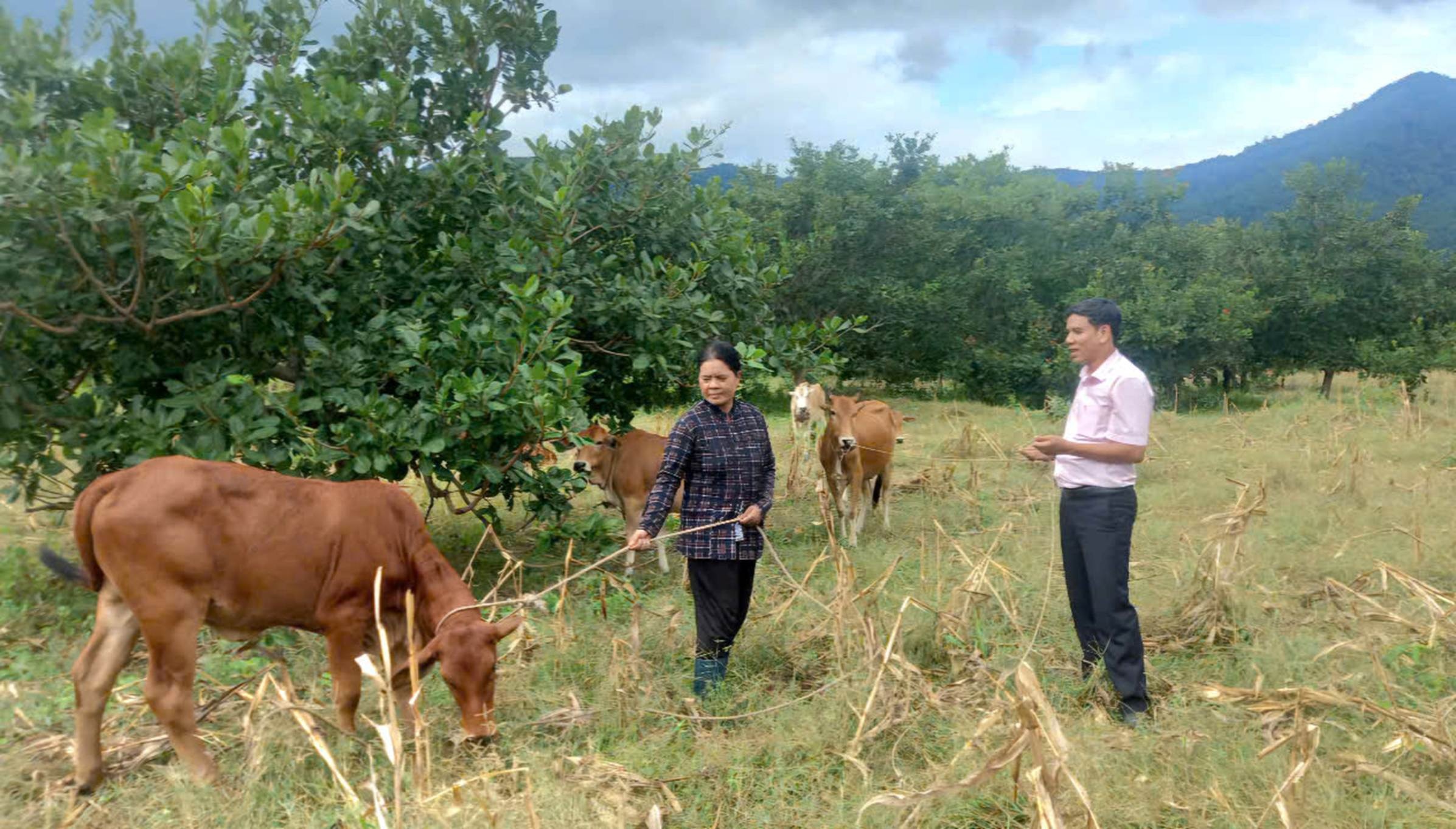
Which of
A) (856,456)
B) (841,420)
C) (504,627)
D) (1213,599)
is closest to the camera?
(504,627)

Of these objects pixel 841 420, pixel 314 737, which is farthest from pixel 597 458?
pixel 314 737

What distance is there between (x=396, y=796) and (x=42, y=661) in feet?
13.5

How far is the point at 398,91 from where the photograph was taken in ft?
21.1

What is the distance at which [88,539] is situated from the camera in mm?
4059

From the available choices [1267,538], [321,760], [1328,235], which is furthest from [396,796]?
[1328,235]

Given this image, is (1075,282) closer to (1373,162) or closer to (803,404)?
(803,404)

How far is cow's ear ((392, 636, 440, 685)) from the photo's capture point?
13.7 ft

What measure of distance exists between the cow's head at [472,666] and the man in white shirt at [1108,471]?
2.64 metres

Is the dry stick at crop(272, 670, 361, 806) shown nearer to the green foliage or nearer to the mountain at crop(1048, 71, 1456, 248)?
the green foliage

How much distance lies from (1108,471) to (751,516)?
5.55 ft

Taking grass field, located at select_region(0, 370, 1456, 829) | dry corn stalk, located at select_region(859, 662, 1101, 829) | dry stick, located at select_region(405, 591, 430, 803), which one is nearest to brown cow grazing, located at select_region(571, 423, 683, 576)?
grass field, located at select_region(0, 370, 1456, 829)

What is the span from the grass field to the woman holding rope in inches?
12.7

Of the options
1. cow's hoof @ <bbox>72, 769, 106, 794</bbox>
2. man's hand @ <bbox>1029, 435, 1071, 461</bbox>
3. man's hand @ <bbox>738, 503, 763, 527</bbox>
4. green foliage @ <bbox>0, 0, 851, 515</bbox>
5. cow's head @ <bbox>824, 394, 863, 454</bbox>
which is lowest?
cow's hoof @ <bbox>72, 769, 106, 794</bbox>

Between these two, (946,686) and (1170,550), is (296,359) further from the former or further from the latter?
(1170,550)
